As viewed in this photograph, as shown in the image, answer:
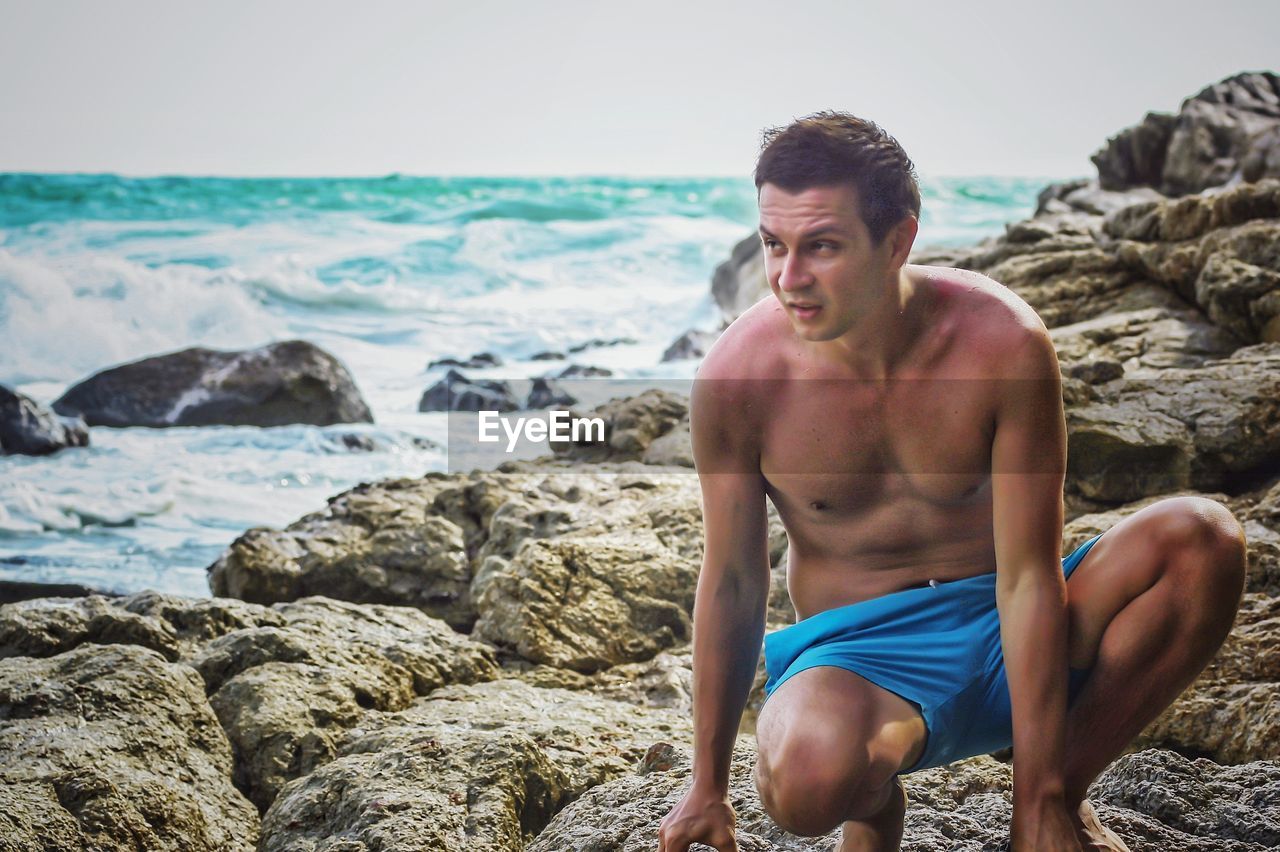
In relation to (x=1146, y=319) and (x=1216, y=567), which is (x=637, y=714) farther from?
(x=1146, y=319)

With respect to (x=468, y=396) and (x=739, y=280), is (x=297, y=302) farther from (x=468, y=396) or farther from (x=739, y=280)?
(x=468, y=396)

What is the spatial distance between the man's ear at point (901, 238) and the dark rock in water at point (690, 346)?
1443cm

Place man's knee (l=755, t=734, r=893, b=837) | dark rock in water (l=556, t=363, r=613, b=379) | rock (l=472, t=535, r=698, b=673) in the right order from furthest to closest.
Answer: dark rock in water (l=556, t=363, r=613, b=379) < rock (l=472, t=535, r=698, b=673) < man's knee (l=755, t=734, r=893, b=837)

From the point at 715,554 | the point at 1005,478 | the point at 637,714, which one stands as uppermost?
the point at 1005,478

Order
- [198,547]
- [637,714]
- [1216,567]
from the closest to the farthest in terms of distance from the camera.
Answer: [1216,567] < [637,714] < [198,547]

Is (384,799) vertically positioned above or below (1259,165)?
below

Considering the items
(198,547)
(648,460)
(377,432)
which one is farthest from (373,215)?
(648,460)

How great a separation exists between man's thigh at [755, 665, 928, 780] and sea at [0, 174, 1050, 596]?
6.29 metres

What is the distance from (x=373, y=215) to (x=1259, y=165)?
24209 millimetres

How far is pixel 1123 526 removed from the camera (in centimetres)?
206

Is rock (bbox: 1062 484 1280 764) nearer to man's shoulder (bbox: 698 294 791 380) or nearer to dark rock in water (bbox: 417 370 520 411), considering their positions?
man's shoulder (bbox: 698 294 791 380)

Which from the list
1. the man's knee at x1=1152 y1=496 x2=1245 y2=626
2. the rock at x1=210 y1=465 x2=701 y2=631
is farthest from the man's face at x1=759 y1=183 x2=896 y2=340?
the rock at x1=210 y1=465 x2=701 y2=631

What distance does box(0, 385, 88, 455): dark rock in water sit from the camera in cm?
1057

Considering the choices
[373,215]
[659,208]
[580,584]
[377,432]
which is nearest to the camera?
[580,584]
